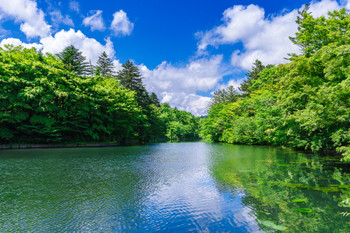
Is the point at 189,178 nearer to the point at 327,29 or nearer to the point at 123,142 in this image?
the point at 327,29

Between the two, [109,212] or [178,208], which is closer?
[109,212]

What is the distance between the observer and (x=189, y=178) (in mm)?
8508

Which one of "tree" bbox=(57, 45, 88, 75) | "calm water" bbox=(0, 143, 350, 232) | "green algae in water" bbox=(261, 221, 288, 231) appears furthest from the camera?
"tree" bbox=(57, 45, 88, 75)

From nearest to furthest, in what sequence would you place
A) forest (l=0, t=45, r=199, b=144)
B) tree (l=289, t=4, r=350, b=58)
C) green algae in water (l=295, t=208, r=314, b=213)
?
green algae in water (l=295, t=208, r=314, b=213), tree (l=289, t=4, r=350, b=58), forest (l=0, t=45, r=199, b=144)

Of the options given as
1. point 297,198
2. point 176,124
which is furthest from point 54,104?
point 176,124

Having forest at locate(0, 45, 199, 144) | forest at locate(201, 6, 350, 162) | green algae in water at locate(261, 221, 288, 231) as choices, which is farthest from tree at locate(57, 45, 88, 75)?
green algae in water at locate(261, 221, 288, 231)

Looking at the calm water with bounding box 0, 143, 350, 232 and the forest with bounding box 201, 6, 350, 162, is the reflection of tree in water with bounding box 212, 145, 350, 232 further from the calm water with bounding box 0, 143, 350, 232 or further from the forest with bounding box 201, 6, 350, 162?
the forest with bounding box 201, 6, 350, 162

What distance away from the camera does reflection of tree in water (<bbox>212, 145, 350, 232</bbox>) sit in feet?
13.5

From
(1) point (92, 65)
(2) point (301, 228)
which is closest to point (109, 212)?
(2) point (301, 228)

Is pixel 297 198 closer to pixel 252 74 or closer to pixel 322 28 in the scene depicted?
pixel 322 28

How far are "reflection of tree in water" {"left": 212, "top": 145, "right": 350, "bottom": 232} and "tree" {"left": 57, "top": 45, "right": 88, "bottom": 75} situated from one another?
1599 inches

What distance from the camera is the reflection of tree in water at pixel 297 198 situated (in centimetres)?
411

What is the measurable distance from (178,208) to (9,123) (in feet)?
90.9

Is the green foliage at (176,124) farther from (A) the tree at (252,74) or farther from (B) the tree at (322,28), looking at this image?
(B) the tree at (322,28)
